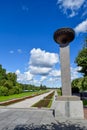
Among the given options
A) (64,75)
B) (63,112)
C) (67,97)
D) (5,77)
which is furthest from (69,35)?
(5,77)

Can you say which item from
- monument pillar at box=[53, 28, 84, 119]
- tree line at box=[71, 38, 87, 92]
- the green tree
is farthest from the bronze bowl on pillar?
the green tree

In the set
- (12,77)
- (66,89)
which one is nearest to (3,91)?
(12,77)

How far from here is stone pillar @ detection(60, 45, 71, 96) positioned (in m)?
13.0

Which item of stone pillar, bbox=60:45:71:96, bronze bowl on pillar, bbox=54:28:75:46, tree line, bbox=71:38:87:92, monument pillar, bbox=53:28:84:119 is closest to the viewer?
monument pillar, bbox=53:28:84:119

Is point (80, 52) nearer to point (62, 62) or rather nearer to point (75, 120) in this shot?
point (62, 62)

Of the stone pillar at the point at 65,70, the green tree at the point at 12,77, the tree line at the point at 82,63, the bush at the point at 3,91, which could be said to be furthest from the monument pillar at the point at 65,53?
the green tree at the point at 12,77

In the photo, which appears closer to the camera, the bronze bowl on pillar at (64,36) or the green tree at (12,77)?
the bronze bowl on pillar at (64,36)

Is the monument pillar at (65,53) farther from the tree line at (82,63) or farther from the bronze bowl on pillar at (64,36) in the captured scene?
the tree line at (82,63)

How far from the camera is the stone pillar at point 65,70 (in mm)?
12953

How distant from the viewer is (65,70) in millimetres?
13094

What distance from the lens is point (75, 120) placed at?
Result: 1190cm

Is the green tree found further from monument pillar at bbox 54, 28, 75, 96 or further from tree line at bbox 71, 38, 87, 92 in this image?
monument pillar at bbox 54, 28, 75, 96

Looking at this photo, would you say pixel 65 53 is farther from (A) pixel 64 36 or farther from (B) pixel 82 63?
(B) pixel 82 63

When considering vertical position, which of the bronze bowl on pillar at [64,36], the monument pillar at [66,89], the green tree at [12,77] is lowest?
the monument pillar at [66,89]
